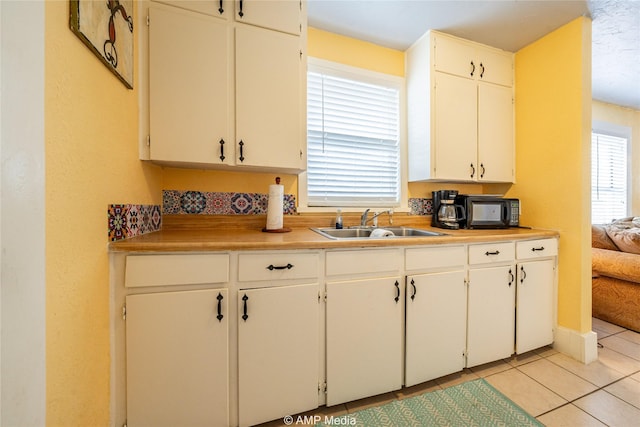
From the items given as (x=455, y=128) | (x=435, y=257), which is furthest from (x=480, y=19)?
(x=435, y=257)

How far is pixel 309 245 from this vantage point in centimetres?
125

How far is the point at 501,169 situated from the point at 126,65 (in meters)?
2.73

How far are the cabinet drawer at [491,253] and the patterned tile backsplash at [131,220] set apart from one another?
1.91 metres

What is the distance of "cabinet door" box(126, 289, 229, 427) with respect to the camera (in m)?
1.10

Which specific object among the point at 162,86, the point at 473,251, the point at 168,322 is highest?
the point at 162,86

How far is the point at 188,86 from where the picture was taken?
1.42 m

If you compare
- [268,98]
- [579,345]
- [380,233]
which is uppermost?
[268,98]

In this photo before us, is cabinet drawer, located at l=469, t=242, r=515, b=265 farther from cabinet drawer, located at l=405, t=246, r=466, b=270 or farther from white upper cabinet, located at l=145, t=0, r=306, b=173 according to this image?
white upper cabinet, located at l=145, t=0, r=306, b=173

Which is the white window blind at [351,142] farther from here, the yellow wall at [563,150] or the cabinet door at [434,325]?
the yellow wall at [563,150]

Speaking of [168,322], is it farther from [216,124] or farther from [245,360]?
[216,124]

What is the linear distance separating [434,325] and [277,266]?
3.33 ft

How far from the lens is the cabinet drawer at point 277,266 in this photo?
3.89 ft

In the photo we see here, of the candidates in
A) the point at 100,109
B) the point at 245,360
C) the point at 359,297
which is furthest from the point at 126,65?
the point at 359,297

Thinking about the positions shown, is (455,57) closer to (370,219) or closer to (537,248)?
(370,219)
